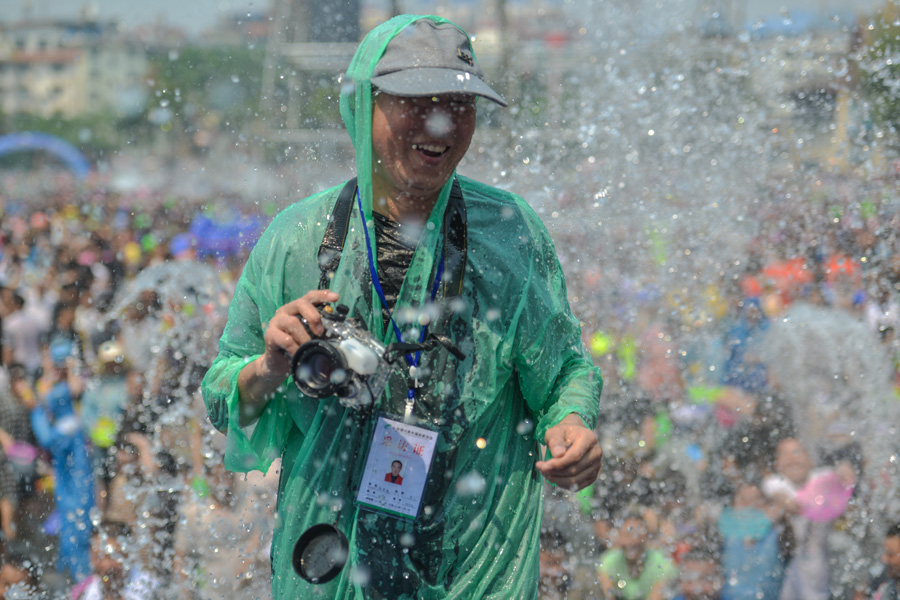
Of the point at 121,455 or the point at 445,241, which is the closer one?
the point at 445,241

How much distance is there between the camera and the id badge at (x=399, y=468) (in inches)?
67.2

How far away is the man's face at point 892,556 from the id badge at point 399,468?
126 inches

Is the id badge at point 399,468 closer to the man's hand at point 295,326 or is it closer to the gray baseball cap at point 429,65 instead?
the man's hand at point 295,326

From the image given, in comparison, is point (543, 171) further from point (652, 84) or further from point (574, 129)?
point (652, 84)

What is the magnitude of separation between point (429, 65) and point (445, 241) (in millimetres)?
347

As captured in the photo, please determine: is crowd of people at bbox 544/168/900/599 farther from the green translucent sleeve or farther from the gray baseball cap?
the gray baseball cap

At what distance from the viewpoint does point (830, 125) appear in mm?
6293

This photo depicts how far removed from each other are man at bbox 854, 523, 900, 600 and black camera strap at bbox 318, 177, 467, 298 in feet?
10.4

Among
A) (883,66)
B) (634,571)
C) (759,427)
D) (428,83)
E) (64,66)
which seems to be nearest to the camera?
(428,83)

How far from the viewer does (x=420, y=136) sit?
1.67m

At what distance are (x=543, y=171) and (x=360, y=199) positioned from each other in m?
4.29

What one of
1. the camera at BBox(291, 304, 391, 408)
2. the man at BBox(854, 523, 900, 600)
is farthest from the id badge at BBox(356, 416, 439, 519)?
the man at BBox(854, 523, 900, 600)

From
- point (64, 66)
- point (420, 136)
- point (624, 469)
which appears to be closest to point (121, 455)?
point (624, 469)

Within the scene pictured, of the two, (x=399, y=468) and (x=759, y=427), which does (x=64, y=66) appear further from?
(x=399, y=468)
